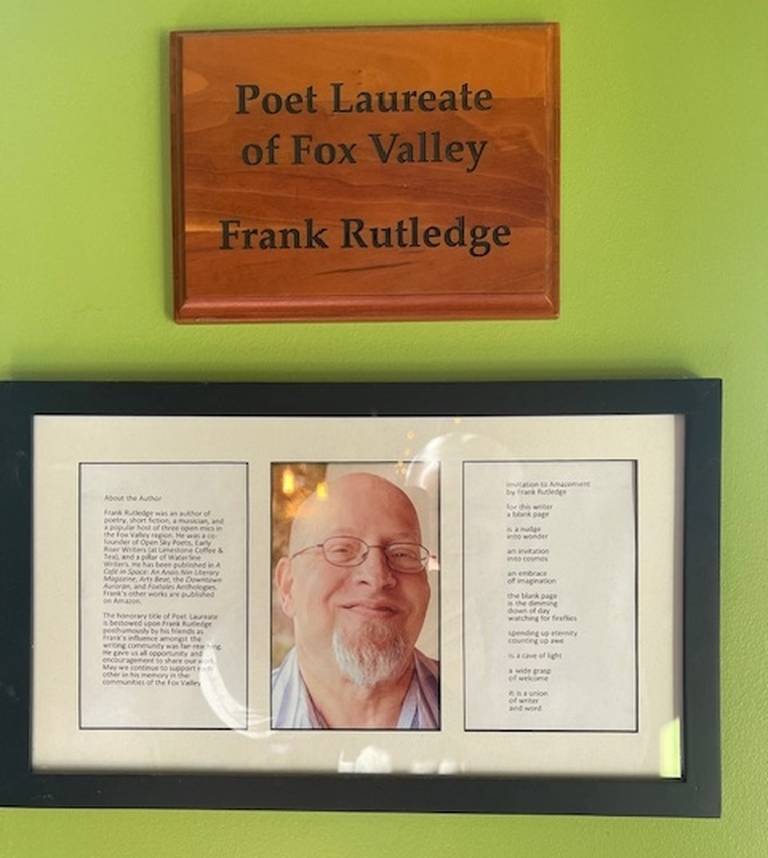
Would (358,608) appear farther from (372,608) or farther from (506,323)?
(506,323)

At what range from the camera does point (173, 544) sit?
0.74 metres

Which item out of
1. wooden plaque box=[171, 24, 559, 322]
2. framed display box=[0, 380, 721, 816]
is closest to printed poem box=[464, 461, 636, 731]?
framed display box=[0, 380, 721, 816]

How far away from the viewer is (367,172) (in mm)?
731

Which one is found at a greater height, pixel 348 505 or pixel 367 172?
pixel 367 172

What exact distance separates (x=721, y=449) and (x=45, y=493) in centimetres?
54

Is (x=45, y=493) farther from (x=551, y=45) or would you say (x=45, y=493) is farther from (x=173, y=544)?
(x=551, y=45)

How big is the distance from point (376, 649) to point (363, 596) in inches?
1.7

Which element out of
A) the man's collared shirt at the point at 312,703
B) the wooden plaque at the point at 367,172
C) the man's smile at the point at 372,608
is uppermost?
the wooden plaque at the point at 367,172

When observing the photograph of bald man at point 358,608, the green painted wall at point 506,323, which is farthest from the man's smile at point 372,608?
the green painted wall at point 506,323

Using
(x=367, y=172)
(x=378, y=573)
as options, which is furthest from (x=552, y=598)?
(x=367, y=172)

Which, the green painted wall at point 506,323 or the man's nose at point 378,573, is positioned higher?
the green painted wall at point 506,323

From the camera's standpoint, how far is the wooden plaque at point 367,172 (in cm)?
72

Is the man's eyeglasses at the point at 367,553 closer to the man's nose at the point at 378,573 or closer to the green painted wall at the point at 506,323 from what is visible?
the man's nose at the point at 378,573

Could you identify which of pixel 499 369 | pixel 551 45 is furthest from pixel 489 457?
pixel 551 45
